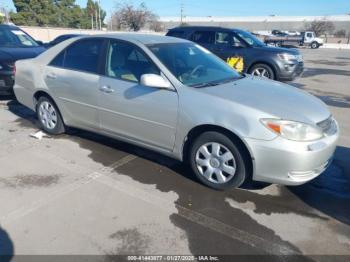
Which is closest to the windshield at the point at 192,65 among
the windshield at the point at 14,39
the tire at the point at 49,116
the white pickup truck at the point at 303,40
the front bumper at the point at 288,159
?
the front bumper at the point at 288,159

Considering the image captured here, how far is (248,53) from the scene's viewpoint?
9773 millimetres

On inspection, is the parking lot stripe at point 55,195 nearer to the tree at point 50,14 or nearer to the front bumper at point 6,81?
the front bumper at point 6,81

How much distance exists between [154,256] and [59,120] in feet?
10.5

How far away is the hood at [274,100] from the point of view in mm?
3330

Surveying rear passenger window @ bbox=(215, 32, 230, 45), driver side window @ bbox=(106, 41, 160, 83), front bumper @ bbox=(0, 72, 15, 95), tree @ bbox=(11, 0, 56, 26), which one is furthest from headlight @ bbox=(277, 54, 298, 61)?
tree @ bbox=(11, 0, 56, 26)

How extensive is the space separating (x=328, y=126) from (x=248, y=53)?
263 inches

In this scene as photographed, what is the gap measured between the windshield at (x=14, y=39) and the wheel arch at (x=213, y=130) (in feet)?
21.0

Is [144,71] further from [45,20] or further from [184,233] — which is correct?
[45,20]

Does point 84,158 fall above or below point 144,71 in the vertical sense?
below

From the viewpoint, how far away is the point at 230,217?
320cm

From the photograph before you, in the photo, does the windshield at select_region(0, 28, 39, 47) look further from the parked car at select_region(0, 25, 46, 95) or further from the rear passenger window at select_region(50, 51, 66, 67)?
the rear passenger window at select_region(50, 51, 66, 67)

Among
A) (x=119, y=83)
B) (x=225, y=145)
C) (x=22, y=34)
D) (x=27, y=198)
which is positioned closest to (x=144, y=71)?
(x=119, y=83)

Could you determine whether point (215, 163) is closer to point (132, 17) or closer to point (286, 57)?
point (286, 57)

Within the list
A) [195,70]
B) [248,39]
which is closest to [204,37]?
[248,39]
